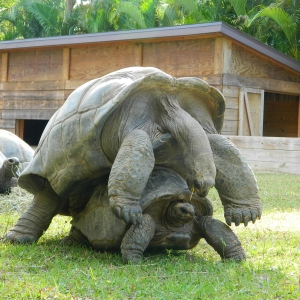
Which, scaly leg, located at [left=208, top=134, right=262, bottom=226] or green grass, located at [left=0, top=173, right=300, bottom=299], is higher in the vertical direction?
scaly leg, located at [left=208, top=134, right=262, bottom=226]

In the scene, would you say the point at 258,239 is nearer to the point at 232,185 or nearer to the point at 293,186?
the point at 232,185

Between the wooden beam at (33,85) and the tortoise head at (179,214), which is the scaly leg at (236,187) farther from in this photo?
the wooden beam at (33,85)

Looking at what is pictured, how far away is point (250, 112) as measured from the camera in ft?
39.5

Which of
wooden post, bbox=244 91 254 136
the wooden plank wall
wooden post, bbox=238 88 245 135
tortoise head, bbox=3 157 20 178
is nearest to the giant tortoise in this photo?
tortoise head, bbox=3 157 20 178

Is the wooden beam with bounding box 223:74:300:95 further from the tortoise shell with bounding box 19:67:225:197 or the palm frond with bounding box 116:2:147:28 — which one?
the palm frond with bounding box 116:2:147:28

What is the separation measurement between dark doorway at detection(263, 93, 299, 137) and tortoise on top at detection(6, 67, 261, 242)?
1508 centimetres

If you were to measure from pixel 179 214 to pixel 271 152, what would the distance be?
792 cm

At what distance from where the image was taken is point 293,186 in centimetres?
846

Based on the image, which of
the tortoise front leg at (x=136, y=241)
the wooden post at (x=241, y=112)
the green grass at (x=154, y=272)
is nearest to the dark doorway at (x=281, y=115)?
the wooden post at (x=241, y=112)

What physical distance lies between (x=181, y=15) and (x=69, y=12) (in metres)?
6.94

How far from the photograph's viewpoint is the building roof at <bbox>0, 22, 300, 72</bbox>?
1096cm

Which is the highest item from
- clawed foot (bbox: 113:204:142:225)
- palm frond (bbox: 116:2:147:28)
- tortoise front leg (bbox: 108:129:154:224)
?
palm frond (bbox: 116:2:147:28)

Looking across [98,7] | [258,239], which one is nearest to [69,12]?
[98,7]

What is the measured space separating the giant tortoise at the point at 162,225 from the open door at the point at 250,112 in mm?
8142
